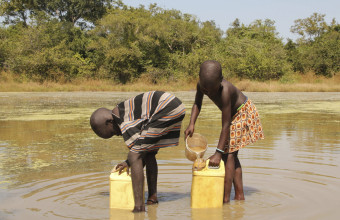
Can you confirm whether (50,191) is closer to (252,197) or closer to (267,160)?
(252,197)

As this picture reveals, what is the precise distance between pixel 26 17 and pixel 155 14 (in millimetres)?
11260

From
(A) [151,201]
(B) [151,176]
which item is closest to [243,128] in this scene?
(B) [151,176]

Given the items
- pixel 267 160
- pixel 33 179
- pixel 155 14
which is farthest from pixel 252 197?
pixel 155 14

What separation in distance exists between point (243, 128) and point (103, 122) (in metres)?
1.17

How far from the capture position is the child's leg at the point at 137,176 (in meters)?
3.47

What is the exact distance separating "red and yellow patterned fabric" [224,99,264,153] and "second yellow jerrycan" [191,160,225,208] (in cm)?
28

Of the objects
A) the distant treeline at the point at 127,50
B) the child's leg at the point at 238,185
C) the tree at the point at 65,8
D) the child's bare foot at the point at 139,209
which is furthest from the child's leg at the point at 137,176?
the tree at the point at 65,8

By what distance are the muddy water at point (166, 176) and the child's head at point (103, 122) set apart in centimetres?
63

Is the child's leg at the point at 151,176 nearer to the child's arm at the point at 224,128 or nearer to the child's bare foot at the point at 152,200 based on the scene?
the child's bare foot at the point at 152,200

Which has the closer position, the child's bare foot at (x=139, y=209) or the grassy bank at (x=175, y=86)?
the child's bare foot at (x=139, y=209)

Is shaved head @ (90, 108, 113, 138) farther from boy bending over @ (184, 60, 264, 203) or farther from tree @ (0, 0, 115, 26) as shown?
tree @ (0, 0, 115, 26)

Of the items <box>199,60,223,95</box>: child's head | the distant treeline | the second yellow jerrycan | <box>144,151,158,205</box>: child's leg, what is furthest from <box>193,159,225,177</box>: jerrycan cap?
the distant treeline

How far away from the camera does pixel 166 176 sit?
486cm

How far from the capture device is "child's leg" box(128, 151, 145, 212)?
11.4ft
